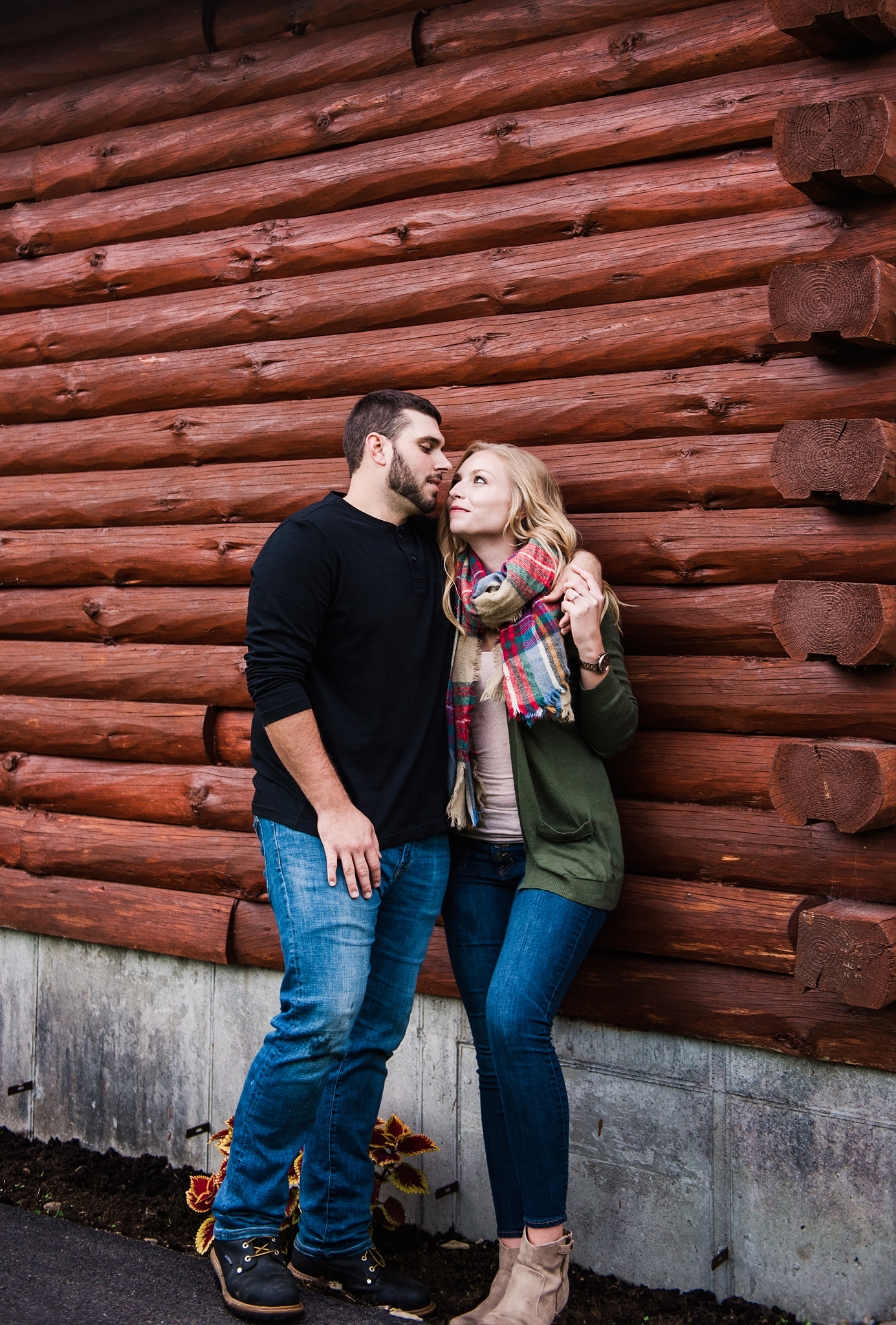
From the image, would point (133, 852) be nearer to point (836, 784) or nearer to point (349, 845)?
point (349, 845)

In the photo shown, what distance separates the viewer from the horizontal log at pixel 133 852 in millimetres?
4441

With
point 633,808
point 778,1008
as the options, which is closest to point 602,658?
Result: point 633,808

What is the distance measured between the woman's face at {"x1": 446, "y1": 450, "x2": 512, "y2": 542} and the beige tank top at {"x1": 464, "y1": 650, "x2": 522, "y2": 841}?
0.36 metres

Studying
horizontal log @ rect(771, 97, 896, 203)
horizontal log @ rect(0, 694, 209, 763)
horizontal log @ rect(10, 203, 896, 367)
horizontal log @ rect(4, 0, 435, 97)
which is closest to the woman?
horizontal log @ rect(10, 203, 896, 367)

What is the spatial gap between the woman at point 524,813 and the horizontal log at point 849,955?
0.53 meters

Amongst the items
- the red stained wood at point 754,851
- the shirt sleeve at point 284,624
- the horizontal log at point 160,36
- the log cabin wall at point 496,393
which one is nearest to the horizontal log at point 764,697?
the log cabin wall at point 496,393

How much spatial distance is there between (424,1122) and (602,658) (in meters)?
1.92

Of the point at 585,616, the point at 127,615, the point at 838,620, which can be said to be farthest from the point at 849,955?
the point at 127,615

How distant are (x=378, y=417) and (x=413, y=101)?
1.36 m

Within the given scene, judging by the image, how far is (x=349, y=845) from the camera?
3154 millimetres

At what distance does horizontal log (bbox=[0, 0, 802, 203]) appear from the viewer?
11.8 feet

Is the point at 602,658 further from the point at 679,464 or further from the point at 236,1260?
the point at 236,1260

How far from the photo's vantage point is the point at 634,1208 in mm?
3688

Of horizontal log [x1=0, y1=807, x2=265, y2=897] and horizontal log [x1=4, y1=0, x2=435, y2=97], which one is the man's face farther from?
horizontal log [x1=4, y1=0, x2=435, y2=97]
